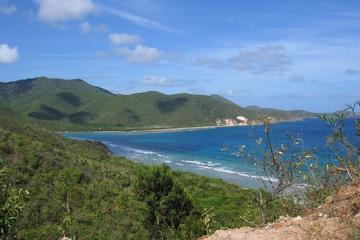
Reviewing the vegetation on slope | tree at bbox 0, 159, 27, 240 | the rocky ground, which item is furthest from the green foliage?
the vegetation on slope

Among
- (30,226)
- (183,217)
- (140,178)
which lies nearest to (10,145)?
(30,226)

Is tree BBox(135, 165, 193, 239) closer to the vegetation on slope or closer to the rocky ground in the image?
the vegetation on slope

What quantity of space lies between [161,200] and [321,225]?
15.7 metres

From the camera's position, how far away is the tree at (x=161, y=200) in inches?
890

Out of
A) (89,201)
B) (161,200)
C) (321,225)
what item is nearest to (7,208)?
(321,225)

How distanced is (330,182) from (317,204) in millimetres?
557

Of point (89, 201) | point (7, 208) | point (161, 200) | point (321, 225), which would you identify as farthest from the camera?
point (89, 201)

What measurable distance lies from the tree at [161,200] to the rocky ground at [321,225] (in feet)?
43.6

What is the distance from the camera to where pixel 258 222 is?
1015cm

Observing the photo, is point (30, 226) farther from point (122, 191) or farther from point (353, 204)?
point (353, 204)

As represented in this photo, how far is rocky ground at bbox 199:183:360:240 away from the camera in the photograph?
306 inches

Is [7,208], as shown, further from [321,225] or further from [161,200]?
[161,200]

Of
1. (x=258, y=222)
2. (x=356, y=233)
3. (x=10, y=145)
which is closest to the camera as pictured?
(x=356, y=233)

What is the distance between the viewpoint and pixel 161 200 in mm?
23250
